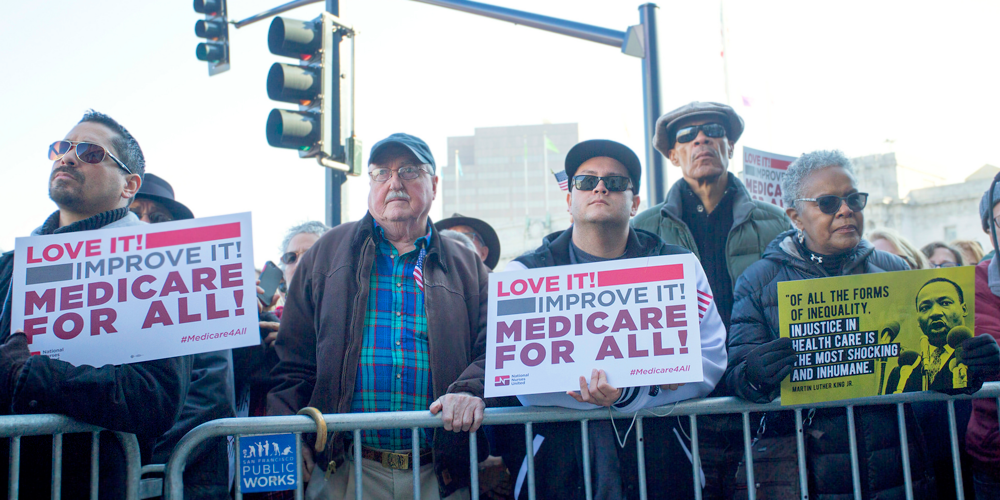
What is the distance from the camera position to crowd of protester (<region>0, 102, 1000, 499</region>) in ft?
8.67

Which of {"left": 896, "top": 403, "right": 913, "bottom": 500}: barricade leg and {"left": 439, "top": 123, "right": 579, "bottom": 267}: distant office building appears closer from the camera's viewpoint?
{"left": 896, "top": 403, "right": 913, "bottom": 500}: barricade leg

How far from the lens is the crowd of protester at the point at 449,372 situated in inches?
104

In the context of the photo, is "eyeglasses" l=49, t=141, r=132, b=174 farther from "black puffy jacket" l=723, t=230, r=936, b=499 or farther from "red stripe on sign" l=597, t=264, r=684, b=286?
"black puffy jacket" l=723, t=230, r=936, b=499

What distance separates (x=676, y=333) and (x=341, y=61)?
4352mm

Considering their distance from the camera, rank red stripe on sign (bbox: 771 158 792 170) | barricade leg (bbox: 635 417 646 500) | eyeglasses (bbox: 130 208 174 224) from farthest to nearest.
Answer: red stripe on sign (bbox: 771 158 792 170)
eyeglasses (bbox: 130 208 174 224)
barricade leg (bbox: 635 417 646 500)

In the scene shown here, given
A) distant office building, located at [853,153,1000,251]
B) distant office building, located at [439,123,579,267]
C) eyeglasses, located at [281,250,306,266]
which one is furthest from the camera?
distant office building, located at [439,123,579,267]

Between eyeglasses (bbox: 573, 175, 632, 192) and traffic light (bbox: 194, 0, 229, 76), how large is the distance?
16.2 ft

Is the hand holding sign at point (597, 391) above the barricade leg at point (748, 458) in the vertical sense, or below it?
above

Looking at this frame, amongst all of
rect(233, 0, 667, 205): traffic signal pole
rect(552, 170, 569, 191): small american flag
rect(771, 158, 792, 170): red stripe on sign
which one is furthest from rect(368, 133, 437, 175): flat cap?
rect(771, 158, 792, 170): red stripe on sign

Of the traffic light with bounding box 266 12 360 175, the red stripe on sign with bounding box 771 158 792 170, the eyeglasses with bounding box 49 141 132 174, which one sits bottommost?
the eyeglasses with bounding box 49 141 132 174

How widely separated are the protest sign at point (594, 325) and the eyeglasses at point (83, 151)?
1.53 metres

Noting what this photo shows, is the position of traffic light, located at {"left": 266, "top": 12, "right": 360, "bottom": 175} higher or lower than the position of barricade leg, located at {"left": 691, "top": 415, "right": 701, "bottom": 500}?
higher

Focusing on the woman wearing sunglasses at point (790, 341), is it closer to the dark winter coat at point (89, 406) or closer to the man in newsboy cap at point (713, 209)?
the man in newsboy cap at point (713, 209)

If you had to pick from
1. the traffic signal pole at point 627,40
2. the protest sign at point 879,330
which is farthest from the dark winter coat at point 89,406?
the traffic signal pole at point 627,40
